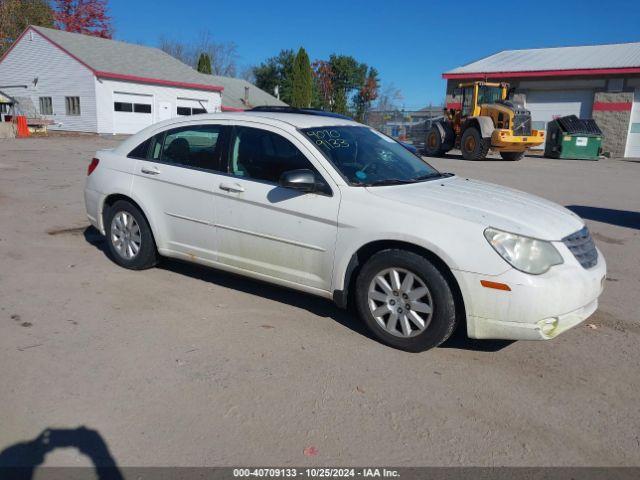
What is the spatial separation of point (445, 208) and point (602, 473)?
182 cm

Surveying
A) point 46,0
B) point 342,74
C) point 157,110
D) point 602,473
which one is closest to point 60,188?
point 602,473

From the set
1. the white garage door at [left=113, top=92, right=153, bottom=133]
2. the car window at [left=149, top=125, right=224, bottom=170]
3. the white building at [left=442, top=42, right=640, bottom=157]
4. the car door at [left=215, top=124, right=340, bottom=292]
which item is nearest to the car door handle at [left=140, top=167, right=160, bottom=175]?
the car window at [left=149, top=125, right=224, bottom=170]

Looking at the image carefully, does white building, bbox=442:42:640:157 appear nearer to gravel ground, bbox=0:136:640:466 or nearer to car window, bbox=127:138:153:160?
car window, bbox=127:138:153:160

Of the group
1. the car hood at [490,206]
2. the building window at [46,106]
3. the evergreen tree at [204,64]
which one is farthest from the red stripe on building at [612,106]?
the evergreen tree at [204,64]

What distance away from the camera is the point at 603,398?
129 inches

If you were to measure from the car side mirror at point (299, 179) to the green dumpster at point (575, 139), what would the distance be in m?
24.3

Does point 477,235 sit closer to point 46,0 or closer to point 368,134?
point 368,134

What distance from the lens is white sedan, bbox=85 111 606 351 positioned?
351 cm

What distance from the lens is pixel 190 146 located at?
16.4ft

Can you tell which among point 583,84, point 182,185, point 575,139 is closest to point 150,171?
point 182,185

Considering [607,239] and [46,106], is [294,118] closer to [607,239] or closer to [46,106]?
[607,239]

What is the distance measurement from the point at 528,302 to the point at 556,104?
1206 inches

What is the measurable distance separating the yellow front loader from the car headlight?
61.6ft

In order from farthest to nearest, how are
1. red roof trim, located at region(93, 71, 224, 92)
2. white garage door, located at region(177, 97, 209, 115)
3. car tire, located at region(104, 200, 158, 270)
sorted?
white garage door, located at region(177, 97, 209, 115), red roof trim, located at region(93, 71, 224, 92), car tire, located at region(104, 200, 158, 270)
